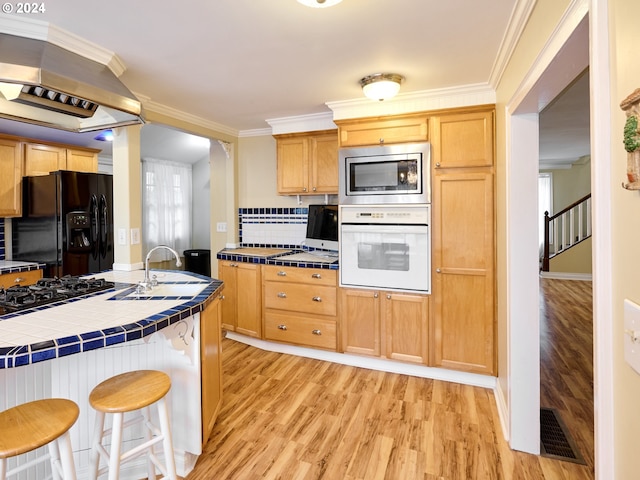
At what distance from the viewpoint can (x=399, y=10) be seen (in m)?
1.67

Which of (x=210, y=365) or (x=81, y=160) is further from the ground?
(x=81, y=160)

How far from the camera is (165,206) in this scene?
5453mm

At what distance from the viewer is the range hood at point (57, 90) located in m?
1.39

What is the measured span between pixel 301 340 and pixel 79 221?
2.50 m

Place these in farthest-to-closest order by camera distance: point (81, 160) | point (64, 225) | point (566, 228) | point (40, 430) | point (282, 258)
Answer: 1. point (566, 228)
2. point (81, 160)
3. point (64, 225)
4. point (282, 258)
5. point (40, 430)

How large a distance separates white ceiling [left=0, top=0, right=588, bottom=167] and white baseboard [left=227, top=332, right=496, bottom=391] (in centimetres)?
220

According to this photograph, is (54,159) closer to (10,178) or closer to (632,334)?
(10,178)

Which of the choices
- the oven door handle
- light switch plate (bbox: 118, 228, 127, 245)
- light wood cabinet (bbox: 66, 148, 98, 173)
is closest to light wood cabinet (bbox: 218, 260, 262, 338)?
the oven door handle

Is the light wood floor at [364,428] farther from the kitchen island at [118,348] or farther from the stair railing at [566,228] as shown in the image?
the stair railing at [566,228]

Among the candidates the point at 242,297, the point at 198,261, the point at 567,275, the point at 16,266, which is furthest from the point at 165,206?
the point at 567,275

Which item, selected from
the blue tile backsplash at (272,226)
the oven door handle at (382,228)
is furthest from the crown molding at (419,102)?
the blue tile backsplash at (272,226)

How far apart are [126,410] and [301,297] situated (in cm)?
195

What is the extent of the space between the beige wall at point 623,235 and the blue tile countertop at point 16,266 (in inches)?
164

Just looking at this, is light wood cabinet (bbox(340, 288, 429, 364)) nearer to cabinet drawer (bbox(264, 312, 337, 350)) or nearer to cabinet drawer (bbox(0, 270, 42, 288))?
cabinet drawer (bbox(264, 312, 337, 350))
